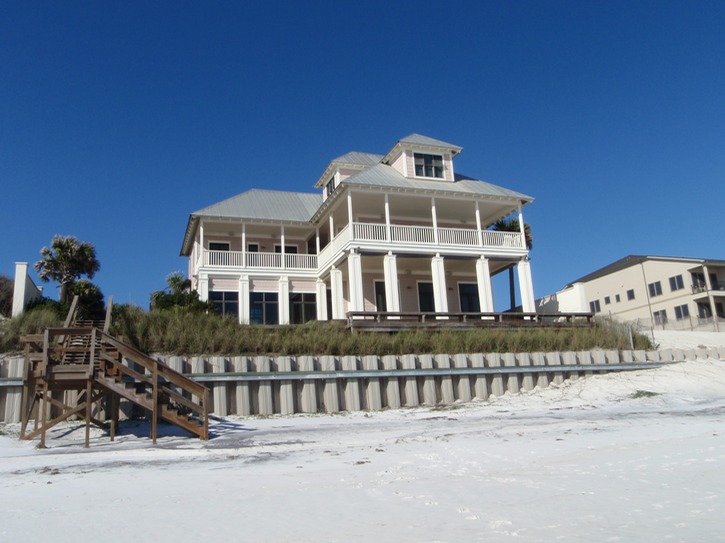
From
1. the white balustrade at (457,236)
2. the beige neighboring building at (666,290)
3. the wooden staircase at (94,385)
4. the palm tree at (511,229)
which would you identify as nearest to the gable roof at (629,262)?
the beige neighboring building at (666,290)

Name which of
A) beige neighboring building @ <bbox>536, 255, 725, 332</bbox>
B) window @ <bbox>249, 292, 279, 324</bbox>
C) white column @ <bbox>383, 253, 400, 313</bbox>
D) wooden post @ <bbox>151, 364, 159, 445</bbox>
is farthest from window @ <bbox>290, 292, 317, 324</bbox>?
beige neighboring building @ <bbox>536, 255, 725, 332</bbox>

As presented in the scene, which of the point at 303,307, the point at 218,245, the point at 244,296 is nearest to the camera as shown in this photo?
the point at 244,296

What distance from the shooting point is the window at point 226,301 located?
2773cm

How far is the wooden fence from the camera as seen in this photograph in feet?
44.9

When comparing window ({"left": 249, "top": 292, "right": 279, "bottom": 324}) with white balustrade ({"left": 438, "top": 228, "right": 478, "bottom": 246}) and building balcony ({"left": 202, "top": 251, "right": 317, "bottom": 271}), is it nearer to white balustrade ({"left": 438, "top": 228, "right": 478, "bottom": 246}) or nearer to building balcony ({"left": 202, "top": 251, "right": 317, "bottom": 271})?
building balcony ({"left": 202, "top": 251, "right": 317, "bottom": 271})

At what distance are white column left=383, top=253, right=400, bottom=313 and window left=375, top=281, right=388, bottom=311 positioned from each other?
355 centimetres

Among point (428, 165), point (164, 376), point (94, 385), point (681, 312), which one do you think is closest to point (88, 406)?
point (94, 385)

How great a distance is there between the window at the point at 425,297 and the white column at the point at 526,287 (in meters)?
4.62

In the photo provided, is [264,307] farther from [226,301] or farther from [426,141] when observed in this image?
[426,141]

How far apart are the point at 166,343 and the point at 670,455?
11352mm

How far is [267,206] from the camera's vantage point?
100ft

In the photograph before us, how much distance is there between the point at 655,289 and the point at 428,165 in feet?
92.7

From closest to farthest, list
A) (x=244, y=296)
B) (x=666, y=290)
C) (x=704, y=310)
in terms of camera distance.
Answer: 1. (x=244, y=296)
2. (x=704, y=310)
3. (x=666, y=290)

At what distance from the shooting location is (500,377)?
16.1 metres
